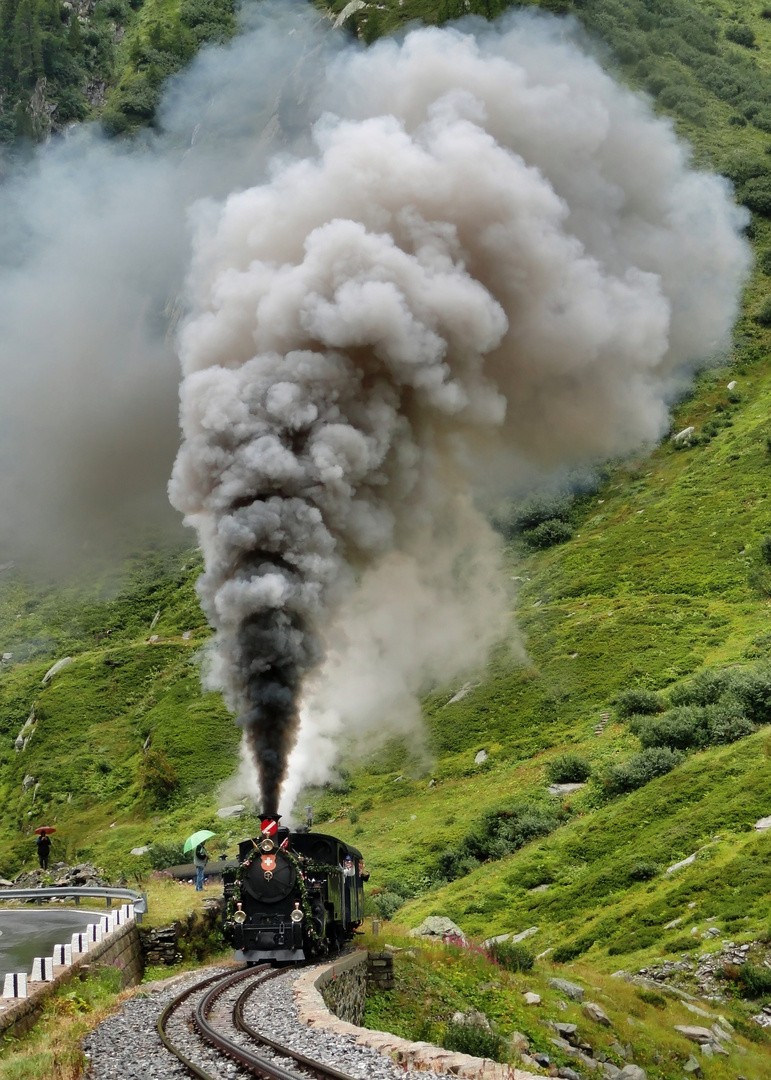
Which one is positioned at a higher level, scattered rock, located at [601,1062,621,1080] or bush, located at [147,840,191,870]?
scattered rock, located at [601,1062,621,1080]

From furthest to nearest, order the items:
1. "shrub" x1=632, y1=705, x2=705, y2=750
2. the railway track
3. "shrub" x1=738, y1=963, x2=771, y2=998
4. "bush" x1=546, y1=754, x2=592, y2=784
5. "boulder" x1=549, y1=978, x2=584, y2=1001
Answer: "bush" x1=546, y1=754, x2=592, y2=784 → "shrub" x1=632, y1=705, x2=705, y2=750 → "shrub" x1=738, y1=963, x2=771, y2=998 → "boulder" x1=549, y1=978, x2=584, y2=1001 → the railway track

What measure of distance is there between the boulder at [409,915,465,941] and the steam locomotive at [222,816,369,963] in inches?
232

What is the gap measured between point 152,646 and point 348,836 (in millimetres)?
24568

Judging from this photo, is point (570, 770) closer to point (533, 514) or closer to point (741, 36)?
point (533, 514)

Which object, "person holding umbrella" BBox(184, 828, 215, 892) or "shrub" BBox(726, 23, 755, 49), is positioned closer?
"person holding umbrella" BBox(184, 828, 215, 892)

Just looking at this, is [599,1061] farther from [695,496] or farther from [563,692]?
[695,496]

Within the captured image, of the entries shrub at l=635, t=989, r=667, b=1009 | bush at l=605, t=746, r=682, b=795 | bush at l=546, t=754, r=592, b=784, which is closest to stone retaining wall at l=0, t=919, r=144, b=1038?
shrub at l=635, t=989, r=667, b=1009

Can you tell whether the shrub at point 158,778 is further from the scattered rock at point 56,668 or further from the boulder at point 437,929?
the boulder at point 437,929

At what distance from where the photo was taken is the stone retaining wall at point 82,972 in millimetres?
10508

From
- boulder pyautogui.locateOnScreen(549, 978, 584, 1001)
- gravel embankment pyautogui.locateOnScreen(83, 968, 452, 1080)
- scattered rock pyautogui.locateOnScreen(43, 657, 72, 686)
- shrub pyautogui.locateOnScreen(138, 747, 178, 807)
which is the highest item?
gravel embankment pyautogui.locateOnScreen(83, 968, 452, 1080)

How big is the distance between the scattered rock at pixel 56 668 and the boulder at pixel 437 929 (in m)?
35.7

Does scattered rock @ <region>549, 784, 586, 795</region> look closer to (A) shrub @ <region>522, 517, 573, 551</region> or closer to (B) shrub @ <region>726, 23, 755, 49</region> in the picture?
(A) shrub @ <region>522, 517, 573, 551</region>

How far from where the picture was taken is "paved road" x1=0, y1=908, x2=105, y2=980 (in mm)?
16266

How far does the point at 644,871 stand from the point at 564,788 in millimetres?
7035
